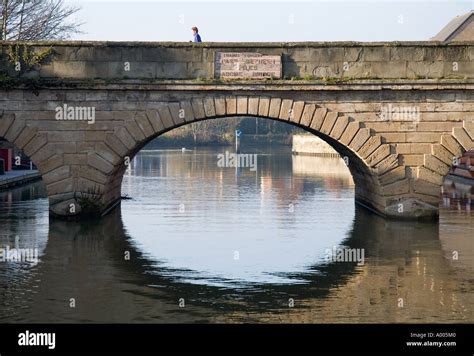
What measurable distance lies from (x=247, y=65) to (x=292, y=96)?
58.8 inches

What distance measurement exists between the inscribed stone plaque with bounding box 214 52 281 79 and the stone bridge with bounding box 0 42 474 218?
0.15 metres

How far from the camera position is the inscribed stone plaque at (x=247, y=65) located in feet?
90.9

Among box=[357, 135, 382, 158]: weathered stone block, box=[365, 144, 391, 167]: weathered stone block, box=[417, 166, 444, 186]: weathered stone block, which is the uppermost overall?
box=[357, 135, 382, 158]: weathered stone block

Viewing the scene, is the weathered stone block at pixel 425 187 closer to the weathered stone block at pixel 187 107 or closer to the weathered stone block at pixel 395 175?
the weathered stone block at pixel 395 175

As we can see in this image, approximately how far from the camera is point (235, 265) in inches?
833

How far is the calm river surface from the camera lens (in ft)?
53.6

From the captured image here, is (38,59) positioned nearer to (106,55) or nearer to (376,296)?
(106,55)

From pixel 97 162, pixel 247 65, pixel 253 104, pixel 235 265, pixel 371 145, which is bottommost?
pixel 235 265

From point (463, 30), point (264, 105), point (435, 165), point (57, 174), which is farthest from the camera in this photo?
point (463, 30)

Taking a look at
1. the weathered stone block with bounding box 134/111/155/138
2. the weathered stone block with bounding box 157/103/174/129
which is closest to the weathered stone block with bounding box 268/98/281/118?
the weathered stone block with bounding box 157/103/174/129

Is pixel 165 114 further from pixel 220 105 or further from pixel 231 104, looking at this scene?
pixel 231 104

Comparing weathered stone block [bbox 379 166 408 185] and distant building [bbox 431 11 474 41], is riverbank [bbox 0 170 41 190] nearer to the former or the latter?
weathered stone block [bbox 379 166 408 185]

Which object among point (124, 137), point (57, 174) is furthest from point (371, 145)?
point (57, 174)
